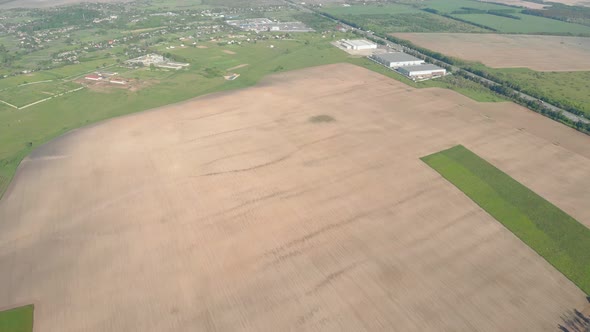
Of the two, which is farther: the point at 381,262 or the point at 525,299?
the point at 381,262

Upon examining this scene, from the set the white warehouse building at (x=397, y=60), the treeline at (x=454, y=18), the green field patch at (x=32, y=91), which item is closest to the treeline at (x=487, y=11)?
the treeline at (x=454, y=18)

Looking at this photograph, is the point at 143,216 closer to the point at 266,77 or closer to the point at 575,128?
the point at 266,77

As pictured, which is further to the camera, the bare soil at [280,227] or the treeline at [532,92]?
the treeline at [532,92]

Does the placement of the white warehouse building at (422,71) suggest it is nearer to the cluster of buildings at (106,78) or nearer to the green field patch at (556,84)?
the green field patch at (556,84)

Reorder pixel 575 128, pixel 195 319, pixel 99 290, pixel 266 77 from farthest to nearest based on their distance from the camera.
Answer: pixel 266 77 < pixel 575 128 < pixel 99 290 < pixel 195 319

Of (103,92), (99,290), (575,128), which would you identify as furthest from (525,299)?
(103,92)

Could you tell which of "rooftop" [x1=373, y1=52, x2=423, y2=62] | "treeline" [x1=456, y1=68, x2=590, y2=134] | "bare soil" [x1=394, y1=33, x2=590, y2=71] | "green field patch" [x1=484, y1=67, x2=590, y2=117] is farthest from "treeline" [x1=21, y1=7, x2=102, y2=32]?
"green field patch" [x1=484, y1=67, x2=590, y2=117]
